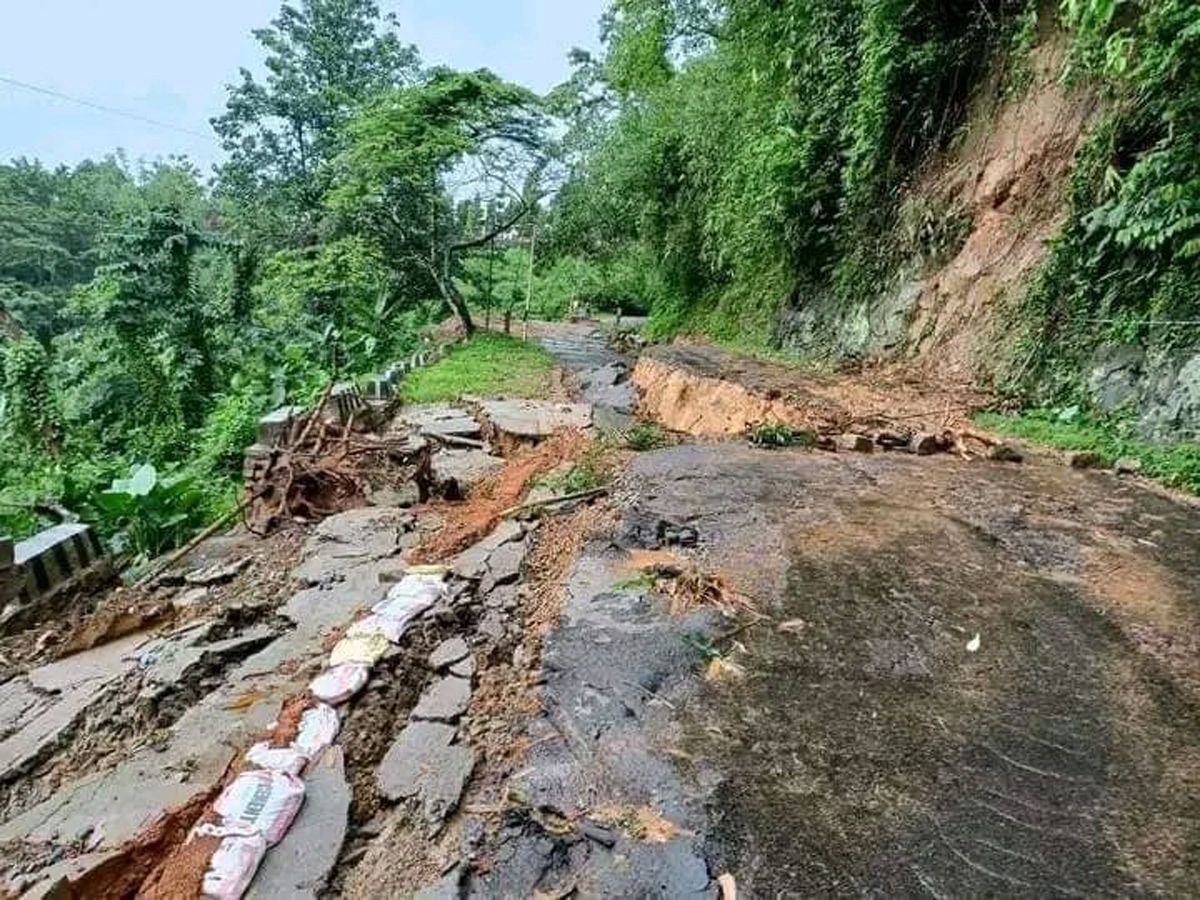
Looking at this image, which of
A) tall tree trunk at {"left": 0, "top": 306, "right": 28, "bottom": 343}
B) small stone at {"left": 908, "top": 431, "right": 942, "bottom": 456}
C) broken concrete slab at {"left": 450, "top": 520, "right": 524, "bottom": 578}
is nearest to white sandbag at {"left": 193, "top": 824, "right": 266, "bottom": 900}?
broken concrete slab at {"left": 450, "top": 520, "right": 524, "bottom": 578}

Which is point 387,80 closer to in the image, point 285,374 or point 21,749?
point 285,374

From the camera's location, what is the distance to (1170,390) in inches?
184

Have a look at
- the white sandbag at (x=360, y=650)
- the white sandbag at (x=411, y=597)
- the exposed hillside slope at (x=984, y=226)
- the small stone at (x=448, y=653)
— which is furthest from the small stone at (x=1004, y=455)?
the white sandbag at (x=360, y=650)

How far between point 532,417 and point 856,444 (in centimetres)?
372

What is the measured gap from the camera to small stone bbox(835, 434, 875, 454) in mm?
5031

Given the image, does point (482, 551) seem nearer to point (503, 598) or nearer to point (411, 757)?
point (503, 598)

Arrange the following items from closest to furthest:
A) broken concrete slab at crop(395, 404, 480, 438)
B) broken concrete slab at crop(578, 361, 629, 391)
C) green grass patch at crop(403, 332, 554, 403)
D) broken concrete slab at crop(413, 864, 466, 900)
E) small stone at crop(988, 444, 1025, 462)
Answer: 1. broken concrete slab at crop(413, 864, 466, 900)
2. small stone at crop(988, 444, 1025, 462)
3. broken concrete slab at crop(395, 404, 480, 438)
4. green grass patch at crop(403, 332, 554, 403)
5. broken concrete slab at crop(578, 361, 629, 391)

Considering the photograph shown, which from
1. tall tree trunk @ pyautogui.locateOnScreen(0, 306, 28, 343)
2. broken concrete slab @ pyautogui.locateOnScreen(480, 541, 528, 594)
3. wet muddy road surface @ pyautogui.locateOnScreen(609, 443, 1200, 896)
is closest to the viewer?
wet muddy road surface @ pyautogui.locateOnScreen(609, 443, 1200, 896)

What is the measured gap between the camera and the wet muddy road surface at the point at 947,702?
1.62 m

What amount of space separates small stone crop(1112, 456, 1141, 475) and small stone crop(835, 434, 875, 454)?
1.43 m

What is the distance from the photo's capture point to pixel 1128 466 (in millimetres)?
4445

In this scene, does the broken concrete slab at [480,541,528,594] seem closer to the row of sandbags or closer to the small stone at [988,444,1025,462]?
the row of sandbags

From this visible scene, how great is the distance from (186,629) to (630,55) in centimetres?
1352

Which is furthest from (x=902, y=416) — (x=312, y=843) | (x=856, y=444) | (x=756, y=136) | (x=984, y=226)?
(x=756, y=136)
